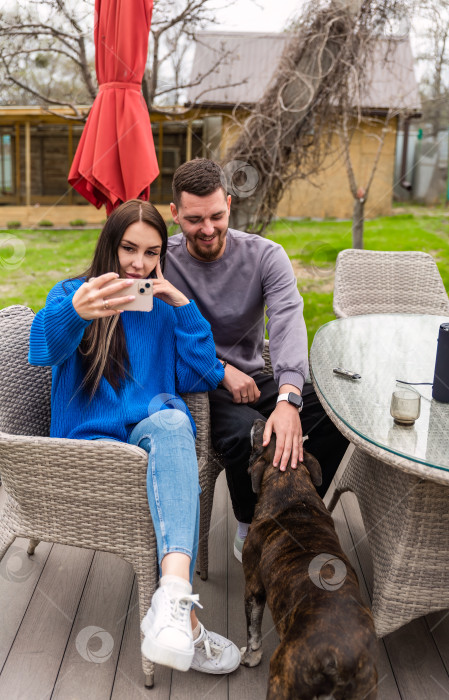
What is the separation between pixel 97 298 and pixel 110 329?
281 millimetres

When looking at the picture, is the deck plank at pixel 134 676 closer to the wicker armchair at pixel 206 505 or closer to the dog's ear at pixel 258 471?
the wicker armchair at pixel 206 505

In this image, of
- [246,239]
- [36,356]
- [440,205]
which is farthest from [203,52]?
[36,356]

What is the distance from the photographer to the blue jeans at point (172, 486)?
1.74 metres

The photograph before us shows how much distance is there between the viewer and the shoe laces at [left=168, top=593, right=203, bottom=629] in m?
1.58

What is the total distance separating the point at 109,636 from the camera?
2121mm

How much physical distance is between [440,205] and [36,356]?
37.9 ft

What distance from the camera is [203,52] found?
935cm

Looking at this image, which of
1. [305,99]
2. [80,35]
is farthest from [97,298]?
[80,35]

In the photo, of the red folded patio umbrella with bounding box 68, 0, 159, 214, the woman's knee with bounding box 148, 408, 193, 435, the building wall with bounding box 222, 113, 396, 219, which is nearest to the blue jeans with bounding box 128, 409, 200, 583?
the woman's knee with bounding box 148, 408, 193, 435

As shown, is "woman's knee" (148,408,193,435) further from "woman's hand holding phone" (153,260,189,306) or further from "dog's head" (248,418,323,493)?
"woman's hand holding phone" (153,260,189,306)

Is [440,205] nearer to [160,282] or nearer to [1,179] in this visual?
[1,179]

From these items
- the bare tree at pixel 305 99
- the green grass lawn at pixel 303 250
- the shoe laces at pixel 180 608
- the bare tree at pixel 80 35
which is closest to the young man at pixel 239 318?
the shoe laces at pixel 180 608

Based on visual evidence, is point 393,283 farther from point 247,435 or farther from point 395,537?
point 395,537

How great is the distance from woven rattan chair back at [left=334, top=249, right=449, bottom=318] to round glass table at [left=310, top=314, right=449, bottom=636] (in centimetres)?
123
